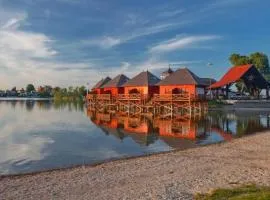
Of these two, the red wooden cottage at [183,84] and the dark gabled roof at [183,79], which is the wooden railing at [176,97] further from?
the dark gabled roof at [183,79]

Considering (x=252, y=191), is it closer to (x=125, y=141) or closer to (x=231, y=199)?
(x=231, y=199)

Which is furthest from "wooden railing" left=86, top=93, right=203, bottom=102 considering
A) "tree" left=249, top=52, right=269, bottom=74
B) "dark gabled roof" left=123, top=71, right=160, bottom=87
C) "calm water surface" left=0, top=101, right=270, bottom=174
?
"tree" left=249, top=52, right=269, bottom=74

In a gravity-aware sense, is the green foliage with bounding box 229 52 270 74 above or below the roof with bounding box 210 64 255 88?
above

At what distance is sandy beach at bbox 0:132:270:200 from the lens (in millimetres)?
8391

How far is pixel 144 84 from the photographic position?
45938 mm

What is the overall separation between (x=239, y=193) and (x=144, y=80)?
39.1m

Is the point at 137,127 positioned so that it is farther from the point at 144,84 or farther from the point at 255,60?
the point at 255,60

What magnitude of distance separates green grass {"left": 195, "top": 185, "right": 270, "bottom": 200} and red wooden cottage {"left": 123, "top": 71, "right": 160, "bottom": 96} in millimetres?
36845

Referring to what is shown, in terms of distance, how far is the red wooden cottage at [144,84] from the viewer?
45781 mm

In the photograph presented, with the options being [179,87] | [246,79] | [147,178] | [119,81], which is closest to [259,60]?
[246,79]

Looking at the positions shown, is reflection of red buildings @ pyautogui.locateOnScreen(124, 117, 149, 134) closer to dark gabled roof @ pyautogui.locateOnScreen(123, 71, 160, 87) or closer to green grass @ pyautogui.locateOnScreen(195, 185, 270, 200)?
green grass @ pyautogui.locateOnScreen(195, 185, 270, 200)

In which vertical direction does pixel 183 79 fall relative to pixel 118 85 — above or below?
above

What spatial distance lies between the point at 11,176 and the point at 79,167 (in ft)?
7.38

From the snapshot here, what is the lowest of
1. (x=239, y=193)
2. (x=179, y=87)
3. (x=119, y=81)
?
(x=239, y=193)
